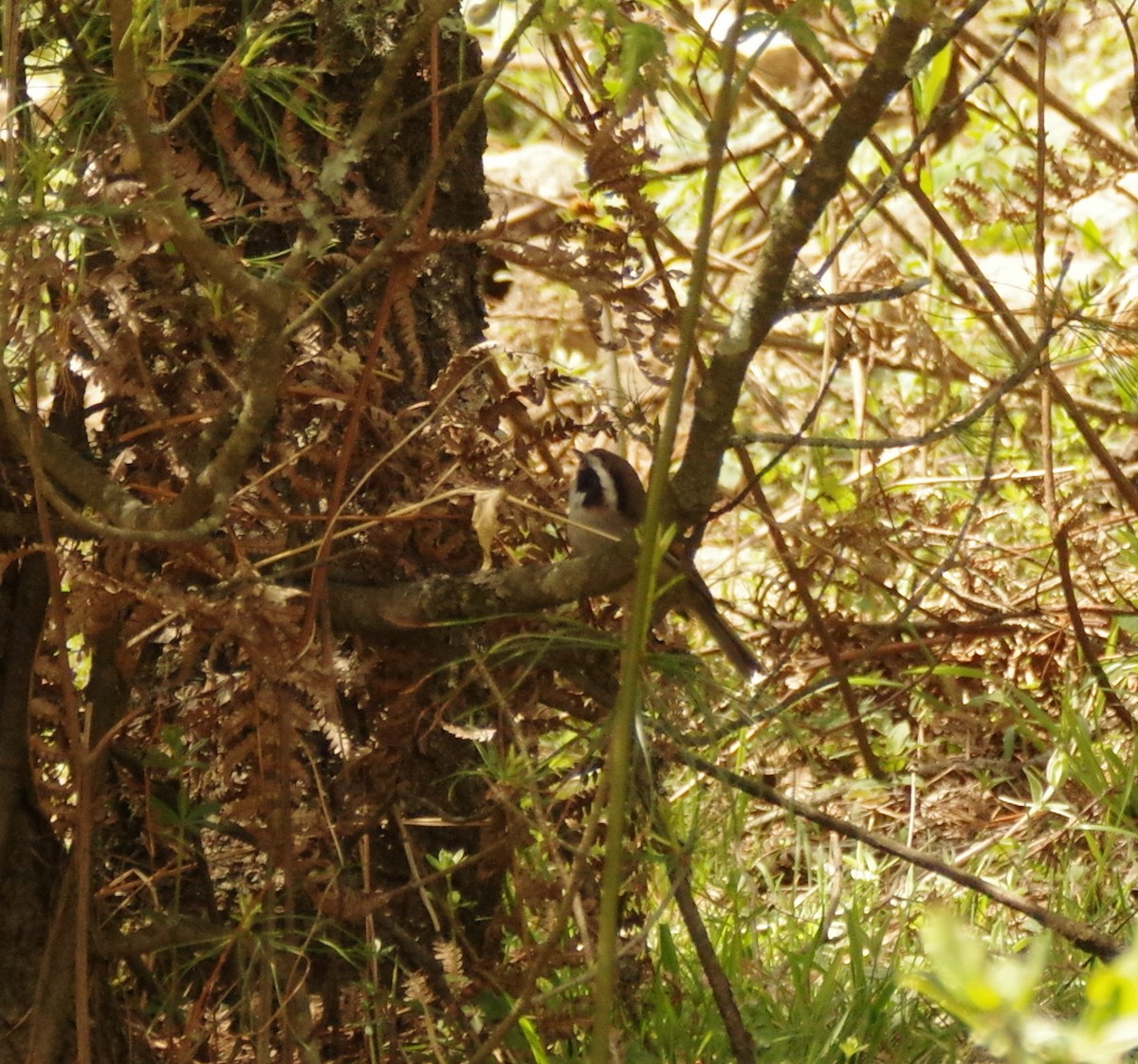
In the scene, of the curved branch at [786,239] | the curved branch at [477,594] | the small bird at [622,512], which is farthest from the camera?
the small bird at [622,512]

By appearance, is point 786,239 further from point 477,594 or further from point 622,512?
point 622,512

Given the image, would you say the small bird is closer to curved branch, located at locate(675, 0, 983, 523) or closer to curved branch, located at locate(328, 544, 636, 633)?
curved branch, located at locate(328, 544, 636, 633)

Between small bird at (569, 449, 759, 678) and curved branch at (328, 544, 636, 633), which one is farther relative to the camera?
small bird at (569, 449, 759, 678)

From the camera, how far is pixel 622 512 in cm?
399

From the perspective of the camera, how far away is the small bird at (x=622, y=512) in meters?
3.58

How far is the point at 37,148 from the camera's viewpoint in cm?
214

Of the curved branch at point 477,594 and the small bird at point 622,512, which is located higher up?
the small bird at point 622,512

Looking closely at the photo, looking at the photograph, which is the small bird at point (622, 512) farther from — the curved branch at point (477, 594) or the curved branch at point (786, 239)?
the curved branch at point (786, 239)

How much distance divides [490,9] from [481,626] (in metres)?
1.25

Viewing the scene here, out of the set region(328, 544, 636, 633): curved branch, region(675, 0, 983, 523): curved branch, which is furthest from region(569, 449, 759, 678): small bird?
region(675, 0, 983, 523): curved branch

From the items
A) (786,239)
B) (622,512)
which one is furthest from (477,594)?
(622,512)

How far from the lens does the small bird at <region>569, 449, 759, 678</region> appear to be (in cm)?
358

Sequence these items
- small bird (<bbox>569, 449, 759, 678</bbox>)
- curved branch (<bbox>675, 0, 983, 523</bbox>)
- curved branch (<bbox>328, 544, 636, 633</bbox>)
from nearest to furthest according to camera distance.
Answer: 1. curved branch (<bbox>675, 0, 983, 523</bbox>)
2. curved branch (<bbox>328, 544, 636, 633</bbox>)
3. small bird (<bbox>569, 449, 759, 678</bbox>)

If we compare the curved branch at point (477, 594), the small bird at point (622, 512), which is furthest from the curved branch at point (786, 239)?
the small bird at point (622, 512)
